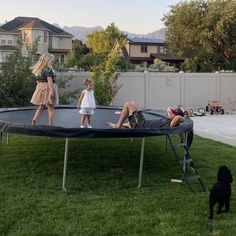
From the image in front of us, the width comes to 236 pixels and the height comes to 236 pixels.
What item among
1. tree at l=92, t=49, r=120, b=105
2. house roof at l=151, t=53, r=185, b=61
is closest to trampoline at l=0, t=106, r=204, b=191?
tree at l=92, t=49, r=120, b=105

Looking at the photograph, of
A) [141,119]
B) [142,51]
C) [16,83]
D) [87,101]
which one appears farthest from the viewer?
[142,51]

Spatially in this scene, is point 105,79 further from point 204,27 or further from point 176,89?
point 204,27

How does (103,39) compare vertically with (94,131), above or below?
above

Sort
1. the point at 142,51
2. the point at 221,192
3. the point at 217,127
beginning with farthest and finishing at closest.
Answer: the point at 142,51 → the point at 217,127 → the point at 221,192

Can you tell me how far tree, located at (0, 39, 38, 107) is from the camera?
40.8 feet

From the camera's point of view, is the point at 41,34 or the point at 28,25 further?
the point at 41,34

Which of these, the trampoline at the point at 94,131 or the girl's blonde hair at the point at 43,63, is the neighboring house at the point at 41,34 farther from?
the girl's blonde hair at the point at 43,63

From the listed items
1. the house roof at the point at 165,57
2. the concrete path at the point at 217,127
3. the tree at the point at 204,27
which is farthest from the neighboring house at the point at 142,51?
the concrete path at the point at 217,127

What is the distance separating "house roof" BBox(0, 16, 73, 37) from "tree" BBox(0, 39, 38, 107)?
3440 centimetres

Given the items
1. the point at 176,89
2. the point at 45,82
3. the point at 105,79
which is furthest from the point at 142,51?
the point at 45,82

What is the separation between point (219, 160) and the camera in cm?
736

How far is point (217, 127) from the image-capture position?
1339 cm

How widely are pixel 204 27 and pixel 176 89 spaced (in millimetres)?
7017

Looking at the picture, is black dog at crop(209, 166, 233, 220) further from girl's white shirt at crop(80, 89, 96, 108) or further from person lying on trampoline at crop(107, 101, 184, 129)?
girl's white shirt at crop(80, 89, 96, 108)
